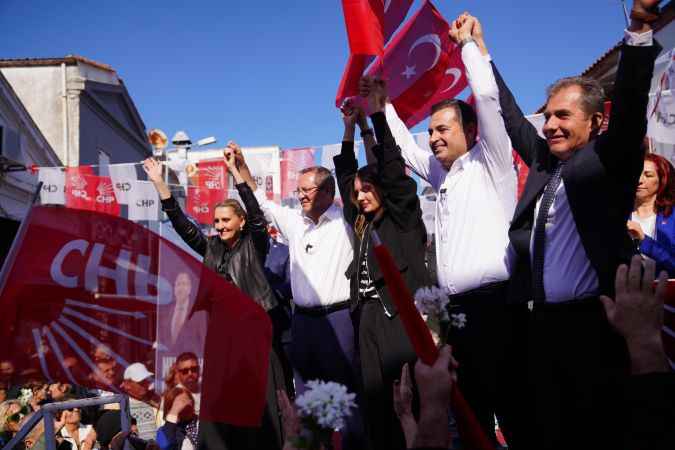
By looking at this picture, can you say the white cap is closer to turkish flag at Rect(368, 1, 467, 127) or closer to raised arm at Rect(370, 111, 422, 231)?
raised arm at Rect(370, 111, 422, 231)

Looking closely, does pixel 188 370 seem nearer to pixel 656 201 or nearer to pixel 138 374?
pixel 138 374

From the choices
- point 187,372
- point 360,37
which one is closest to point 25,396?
point 187,372

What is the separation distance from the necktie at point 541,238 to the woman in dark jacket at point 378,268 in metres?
1.06

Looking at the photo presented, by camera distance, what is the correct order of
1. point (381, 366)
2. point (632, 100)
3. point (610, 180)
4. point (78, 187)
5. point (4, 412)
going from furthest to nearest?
point (78, 187) → point (4, 412) → point (381, 366) → point (610, 180) → point (632, 100)

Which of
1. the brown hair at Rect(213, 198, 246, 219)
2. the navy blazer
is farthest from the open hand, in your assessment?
the navy blazer

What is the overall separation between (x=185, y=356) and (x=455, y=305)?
1431 millimetres

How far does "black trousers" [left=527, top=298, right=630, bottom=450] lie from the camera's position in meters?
2.37

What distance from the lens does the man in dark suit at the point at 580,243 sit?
2.38m

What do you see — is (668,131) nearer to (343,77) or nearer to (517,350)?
(343,77)

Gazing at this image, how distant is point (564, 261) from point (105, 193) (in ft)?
41.2

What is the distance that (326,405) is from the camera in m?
1.90

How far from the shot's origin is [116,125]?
86.5 ft

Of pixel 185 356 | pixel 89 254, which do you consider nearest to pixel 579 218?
pixel 185 356

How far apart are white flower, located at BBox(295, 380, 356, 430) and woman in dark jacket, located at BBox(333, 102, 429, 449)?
1.81 meters
